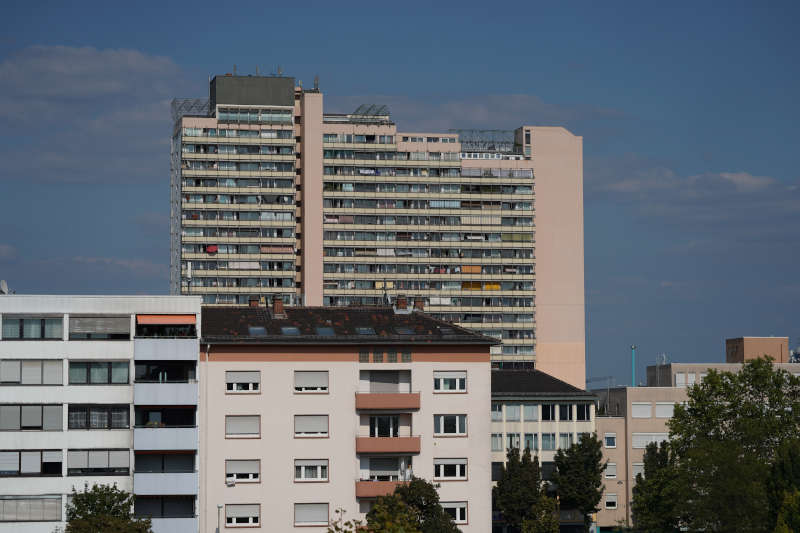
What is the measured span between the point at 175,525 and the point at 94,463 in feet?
19.7

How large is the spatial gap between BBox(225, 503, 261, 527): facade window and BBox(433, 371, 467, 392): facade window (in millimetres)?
13595

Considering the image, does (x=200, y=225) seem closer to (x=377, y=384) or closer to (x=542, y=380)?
(x=542, y=380)

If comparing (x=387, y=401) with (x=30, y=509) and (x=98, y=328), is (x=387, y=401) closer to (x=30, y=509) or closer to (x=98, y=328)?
(x=98, y=328)

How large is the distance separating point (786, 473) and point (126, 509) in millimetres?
36003

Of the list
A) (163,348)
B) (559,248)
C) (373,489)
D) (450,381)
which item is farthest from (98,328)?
(559,248)

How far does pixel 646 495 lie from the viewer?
89.9 metres

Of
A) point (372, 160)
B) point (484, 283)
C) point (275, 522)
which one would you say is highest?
point (372, 160)

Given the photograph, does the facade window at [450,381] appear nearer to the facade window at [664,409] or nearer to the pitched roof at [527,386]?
the pitched roof at [527,386]

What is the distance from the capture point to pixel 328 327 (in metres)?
85.2

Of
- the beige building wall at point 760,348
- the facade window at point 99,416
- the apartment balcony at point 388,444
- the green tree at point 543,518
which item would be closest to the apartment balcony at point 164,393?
the facade window at point 99,416

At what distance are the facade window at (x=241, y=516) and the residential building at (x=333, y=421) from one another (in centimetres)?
6

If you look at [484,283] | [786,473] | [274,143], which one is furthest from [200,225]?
[786,473]

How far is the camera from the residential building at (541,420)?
108 meters

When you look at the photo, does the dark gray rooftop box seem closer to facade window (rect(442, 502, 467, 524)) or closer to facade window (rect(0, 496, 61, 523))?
facade window (rect(442, 502, 467, 524))
